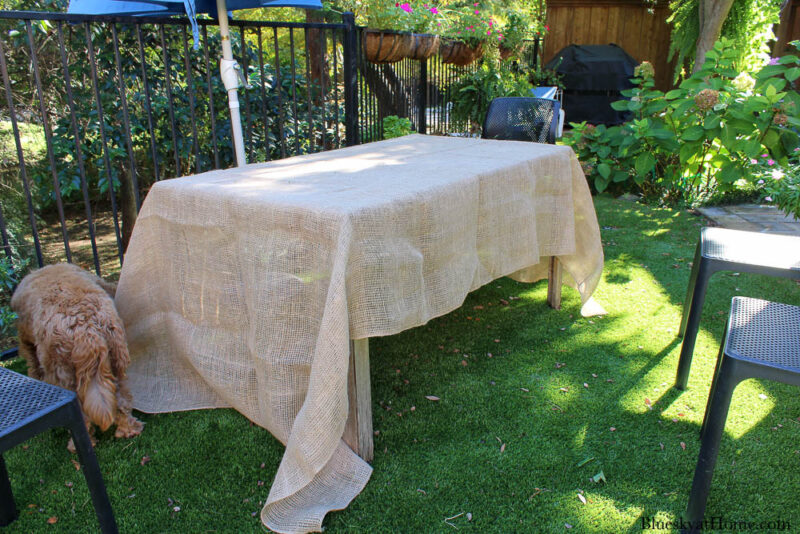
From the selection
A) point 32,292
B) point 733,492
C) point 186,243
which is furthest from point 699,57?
point 32,292

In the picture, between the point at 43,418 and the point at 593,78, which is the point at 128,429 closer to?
the point at 43,418

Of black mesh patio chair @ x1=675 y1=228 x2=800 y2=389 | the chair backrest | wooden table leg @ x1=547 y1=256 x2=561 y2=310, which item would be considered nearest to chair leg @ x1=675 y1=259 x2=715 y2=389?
black mesh patio chair @ x1=675 y1=228 x2=800 y2=389

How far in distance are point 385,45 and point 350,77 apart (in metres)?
0.85

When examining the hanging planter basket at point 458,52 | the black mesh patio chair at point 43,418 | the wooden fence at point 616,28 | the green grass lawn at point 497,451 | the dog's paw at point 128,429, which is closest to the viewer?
the black mesh patio chair at point 43,418

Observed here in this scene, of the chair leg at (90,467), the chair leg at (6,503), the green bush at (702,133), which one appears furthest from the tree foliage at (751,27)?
the chair leg at (6,503)

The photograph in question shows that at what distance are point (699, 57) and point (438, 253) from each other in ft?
23.0

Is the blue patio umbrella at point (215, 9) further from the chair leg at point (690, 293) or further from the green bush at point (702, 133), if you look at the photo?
the green bush at point (702, 133)

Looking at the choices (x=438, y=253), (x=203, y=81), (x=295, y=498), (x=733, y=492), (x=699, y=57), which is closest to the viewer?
(x=295, y=498)

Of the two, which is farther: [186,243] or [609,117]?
[609,117]

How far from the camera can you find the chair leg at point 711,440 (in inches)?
61.4

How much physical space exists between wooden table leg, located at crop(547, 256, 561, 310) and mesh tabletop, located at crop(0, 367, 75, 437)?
2.63 m

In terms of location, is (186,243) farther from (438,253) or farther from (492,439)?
(492,439)

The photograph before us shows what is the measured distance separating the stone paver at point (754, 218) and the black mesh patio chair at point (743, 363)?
3.42 m

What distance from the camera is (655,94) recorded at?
5336 millimetres
